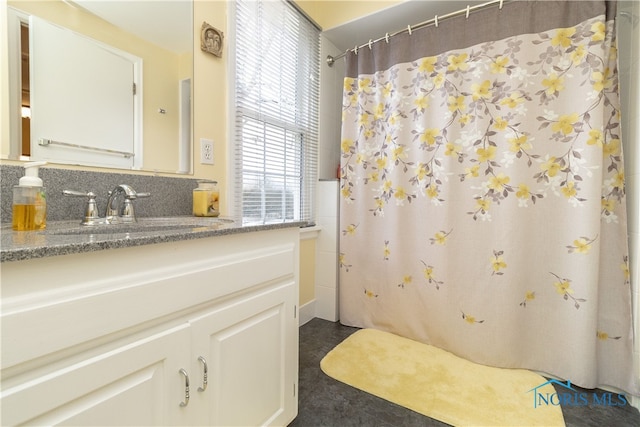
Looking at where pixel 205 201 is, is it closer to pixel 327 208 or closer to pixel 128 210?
pixel 128 210

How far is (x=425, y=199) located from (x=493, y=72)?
2.40 feet

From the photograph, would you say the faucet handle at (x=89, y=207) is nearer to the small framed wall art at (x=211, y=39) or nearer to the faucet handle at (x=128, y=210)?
the faucet handle at (x=128, y=210)

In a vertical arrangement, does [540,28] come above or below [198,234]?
above

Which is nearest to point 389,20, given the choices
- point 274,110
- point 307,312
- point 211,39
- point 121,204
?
point 274,110

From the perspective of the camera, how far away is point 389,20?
1.91m

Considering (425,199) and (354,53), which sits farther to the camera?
(354,53)

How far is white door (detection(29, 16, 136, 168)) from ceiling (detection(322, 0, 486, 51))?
1.47 meters

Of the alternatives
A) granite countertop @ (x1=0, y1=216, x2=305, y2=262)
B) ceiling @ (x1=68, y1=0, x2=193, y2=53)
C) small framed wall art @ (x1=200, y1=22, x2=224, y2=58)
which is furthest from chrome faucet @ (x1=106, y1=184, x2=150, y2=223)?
small framed wall art @ (x1=200, y1=22, x2=224, y2=58)

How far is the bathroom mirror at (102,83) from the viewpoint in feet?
2.87

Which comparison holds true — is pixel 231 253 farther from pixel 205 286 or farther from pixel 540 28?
pixel 540 28

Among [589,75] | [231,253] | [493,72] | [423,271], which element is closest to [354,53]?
[493,72]

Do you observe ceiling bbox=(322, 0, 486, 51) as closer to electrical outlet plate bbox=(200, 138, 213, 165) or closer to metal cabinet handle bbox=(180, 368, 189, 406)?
electrical outlet plate bbox=(200, 138, 213, 165)

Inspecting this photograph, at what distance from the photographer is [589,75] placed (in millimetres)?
1285

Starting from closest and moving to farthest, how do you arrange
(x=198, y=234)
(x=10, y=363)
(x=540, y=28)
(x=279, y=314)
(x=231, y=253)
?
1. (x=10, y=363)
2. (x=198, y=234)
3. (x=231, y=253)
4. (x=279, y=314)
5. (x=540, y=28)
